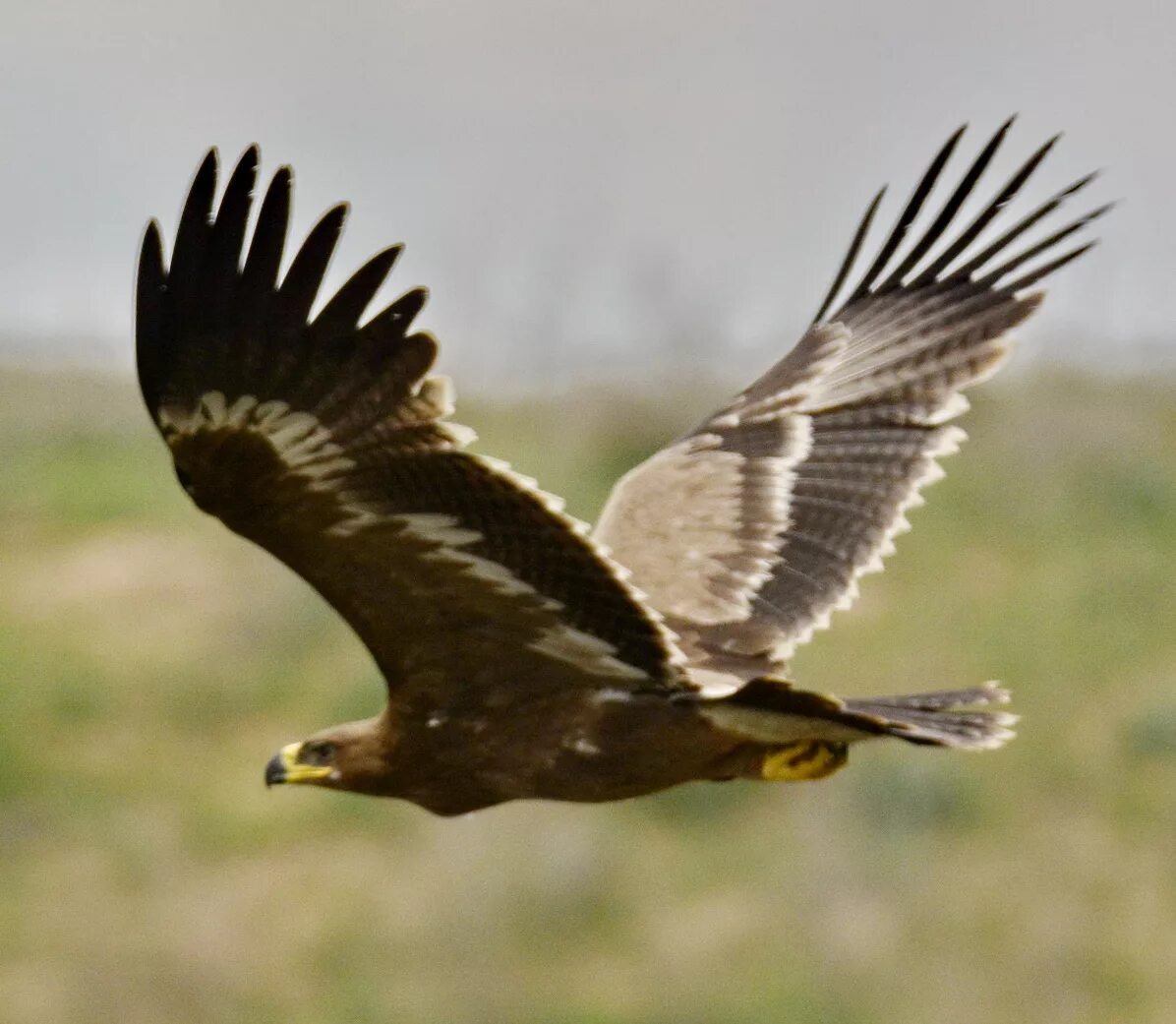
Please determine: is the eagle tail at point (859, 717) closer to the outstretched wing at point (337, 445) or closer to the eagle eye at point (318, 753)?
the outstretched wing at point (337, 445)

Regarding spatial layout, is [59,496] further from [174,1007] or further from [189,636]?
[174,1007]

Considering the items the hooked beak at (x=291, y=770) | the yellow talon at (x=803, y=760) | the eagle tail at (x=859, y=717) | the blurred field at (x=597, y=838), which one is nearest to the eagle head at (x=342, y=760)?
the hooked beak at (x=291, y=770)

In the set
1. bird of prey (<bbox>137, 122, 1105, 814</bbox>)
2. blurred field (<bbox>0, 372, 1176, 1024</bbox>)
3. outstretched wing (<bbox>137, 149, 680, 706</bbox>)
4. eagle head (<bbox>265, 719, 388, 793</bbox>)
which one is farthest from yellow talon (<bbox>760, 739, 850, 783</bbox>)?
blurred field (<bbox>0, 372, 1176, 1024</bbox>)

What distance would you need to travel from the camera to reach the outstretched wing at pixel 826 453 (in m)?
7.14

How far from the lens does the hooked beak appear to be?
6609 mm

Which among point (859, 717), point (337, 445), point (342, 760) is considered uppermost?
point (337, 445)

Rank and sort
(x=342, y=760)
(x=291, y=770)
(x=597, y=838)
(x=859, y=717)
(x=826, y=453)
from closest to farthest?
(x=859, y=717)
(x=342, y=760)
(x=291, y=770)
(x=826, y=453)
(x=597, y=838)

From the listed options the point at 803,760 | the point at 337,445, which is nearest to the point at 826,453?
the point at 803,760

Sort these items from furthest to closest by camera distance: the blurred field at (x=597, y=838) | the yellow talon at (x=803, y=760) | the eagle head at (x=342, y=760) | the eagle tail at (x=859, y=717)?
the blurred field at (x=597, y=838), the yellow talon at (x=803, y=760), the eagle head at (x=342, y=760), the eagle tail at (x=859, y=717)

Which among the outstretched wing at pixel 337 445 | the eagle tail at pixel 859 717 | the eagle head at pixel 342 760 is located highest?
the outstretched wing at pixel 337 445

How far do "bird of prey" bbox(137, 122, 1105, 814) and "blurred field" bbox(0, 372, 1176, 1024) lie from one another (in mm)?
8583

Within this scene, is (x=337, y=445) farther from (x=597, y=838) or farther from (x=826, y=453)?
(x=597, y=838)

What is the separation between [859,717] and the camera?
6.04m

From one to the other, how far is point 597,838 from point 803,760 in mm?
11711
